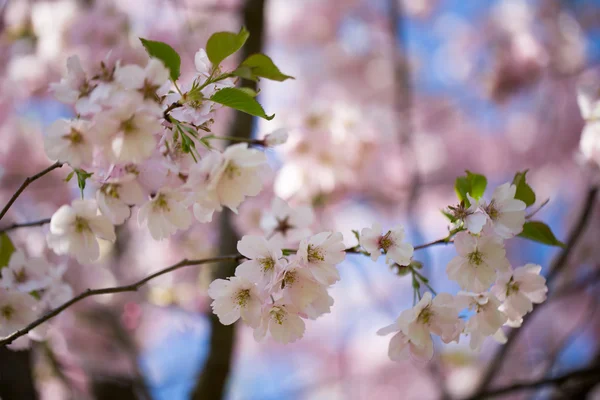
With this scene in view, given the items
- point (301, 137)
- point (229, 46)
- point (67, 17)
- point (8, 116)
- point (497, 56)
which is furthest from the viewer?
point (497, 56)

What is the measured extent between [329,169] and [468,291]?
1.32 meters

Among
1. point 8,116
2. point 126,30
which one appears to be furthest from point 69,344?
point 126,30

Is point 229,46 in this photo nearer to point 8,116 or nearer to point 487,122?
point 8,116

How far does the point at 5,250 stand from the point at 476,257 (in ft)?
2.47

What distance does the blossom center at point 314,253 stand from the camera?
27.1 inches

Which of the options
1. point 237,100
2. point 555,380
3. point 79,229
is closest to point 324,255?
point 237,100

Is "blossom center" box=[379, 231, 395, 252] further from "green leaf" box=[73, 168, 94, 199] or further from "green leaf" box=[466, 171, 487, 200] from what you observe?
"green leaf" box=[73, 168, 94, 199]

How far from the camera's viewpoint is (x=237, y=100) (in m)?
0.67

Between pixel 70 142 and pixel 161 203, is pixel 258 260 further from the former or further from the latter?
pixel 70 142

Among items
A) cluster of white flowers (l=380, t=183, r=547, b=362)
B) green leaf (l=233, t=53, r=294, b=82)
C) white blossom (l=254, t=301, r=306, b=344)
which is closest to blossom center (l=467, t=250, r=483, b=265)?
cluster of white flowers (l=380, t=183, r=547, b=362)

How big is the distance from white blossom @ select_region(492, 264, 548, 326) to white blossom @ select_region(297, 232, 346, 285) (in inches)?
9.6

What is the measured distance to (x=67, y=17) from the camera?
2.44 metres

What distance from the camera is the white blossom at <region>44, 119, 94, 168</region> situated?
2.01ft

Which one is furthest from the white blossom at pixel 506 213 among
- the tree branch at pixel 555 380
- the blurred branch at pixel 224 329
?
the blurred branch at pixel 224 329
